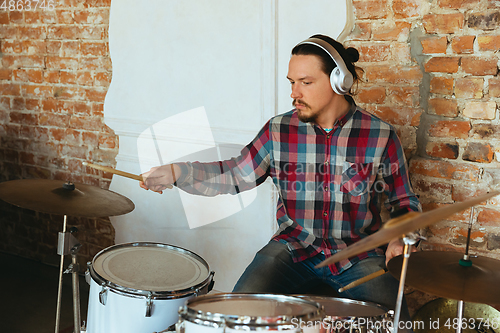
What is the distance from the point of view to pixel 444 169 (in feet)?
6.31

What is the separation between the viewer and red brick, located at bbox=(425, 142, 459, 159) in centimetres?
189

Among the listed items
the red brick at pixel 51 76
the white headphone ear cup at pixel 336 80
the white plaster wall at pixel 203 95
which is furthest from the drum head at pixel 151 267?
the red brick at pixel 51 76

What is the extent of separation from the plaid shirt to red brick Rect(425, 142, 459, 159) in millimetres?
185

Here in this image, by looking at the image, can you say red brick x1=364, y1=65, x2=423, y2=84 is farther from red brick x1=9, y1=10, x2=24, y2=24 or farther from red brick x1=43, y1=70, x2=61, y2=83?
red brick x1=9, y1=10, x2=24, y2=24

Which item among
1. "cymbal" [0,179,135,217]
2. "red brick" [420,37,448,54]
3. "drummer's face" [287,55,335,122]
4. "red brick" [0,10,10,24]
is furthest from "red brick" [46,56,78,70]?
"red brick" [420,37,448,54]

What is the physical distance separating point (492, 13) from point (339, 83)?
25.0 inches

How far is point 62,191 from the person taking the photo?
1.90 m

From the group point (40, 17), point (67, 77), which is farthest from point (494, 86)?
point (40, 17)

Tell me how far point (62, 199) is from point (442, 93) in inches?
62.1

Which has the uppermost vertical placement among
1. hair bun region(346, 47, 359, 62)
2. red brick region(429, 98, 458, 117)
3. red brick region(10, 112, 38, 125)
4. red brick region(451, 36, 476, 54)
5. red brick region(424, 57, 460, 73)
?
red brick region(451, 36, 476, 54)

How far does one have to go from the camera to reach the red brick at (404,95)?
6.31ft

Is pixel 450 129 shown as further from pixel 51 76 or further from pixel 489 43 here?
pixel 51 76

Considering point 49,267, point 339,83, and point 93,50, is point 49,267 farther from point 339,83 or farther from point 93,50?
point 339,83

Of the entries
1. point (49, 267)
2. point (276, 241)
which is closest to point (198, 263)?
point (276, 241)
